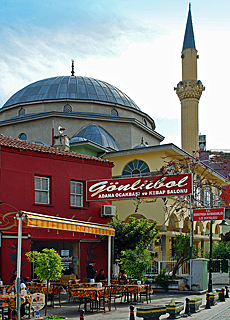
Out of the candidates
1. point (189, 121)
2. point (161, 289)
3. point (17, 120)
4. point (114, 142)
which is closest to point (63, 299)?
point (161, 289)

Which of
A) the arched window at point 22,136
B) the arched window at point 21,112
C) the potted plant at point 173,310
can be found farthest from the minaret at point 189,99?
the potted plant at point 173,310

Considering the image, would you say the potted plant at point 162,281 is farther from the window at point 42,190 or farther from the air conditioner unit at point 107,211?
the window at point 42,190

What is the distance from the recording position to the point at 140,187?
19781 mm

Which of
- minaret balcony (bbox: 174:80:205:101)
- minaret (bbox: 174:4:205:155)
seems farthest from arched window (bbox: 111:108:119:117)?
minaret balcony (bbox: 174:80:205:101)

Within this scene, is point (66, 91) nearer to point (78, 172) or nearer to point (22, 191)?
Result: point (78, 172)

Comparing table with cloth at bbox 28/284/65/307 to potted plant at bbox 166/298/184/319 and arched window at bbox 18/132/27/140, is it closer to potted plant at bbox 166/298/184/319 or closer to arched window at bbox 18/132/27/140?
potted plant at bbox 166/298/184/319

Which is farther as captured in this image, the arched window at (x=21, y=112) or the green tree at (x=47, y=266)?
the arched window at (x=21, y=112)

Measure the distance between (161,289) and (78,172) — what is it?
6.48 metres

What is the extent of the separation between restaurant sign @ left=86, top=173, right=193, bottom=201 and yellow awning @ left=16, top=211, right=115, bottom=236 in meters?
2.98

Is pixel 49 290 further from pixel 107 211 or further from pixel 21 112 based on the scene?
pixel 21 112

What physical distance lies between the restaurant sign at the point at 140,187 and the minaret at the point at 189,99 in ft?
77.5

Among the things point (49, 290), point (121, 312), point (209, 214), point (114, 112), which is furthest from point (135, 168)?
point (121, 312)

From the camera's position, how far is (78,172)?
20797mm

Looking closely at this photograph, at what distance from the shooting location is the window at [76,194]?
67.3 ft
